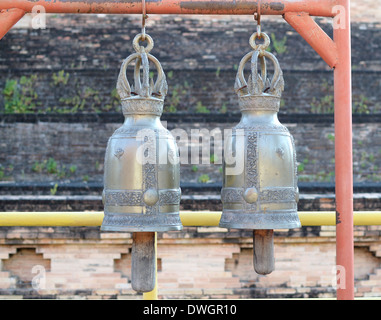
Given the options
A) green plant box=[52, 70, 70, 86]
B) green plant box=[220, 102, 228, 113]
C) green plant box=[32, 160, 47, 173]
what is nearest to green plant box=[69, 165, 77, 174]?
green plant box=[32, 160, 47, 173]

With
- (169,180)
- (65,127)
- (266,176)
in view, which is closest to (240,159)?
(266,176)

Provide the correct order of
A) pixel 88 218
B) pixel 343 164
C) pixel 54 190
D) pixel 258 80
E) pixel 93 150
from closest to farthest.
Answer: pixel 258 80
pixel 343 164
pixel 88 218
pixel 54 190
pixel 93 150

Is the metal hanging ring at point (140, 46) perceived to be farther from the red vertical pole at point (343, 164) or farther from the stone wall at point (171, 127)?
the stone wall at point (171, 127)

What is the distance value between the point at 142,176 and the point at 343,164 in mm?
879

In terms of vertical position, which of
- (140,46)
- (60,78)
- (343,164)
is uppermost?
(60,78)

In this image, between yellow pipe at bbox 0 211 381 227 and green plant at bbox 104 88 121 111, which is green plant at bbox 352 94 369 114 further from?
yellow pipe at bbox 0 211 381 227

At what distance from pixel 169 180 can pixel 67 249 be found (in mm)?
2932

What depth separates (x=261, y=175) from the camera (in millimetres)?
2275

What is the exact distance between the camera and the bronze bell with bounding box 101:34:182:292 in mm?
2193

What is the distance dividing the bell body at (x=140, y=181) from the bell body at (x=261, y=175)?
0.82 feet

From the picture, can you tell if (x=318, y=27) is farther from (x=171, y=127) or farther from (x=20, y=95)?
(x=20, y=95)

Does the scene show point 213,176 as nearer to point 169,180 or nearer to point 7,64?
point 7,64

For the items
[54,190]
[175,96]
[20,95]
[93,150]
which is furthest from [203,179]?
[20,95]

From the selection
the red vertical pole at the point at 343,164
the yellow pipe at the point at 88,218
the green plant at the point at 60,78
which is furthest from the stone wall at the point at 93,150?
the red vertical pole at the point at 343,164
